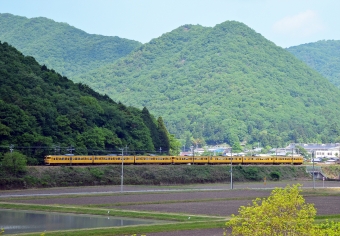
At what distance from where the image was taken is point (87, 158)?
293 ft

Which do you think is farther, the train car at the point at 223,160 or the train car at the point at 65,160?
the train car at the point at 223,160

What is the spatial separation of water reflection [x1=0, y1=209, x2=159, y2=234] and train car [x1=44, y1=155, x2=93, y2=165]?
100 ft

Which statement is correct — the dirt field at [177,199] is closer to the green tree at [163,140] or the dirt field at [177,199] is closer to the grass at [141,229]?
the grass at [141,229]

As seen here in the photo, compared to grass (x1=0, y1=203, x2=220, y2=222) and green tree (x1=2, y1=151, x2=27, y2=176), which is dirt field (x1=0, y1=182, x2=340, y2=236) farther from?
green tree (x1=2, y1=151, x2=27, y2=176)

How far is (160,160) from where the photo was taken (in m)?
98.8

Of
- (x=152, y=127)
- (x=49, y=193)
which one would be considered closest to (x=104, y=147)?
(x=152, y=127)

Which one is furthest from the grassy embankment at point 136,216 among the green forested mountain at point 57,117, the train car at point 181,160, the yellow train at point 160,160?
A: the train car at point 181,160

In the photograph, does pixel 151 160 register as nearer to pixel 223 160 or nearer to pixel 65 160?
pixel 223 160

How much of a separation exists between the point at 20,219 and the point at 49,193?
22.4 meters

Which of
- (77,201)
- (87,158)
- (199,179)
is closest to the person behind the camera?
Answer: (77,201)

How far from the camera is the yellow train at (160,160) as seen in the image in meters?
86.0

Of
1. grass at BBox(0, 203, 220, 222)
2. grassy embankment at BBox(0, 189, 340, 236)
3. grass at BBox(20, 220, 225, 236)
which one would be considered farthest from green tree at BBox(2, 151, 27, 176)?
grass at BBox(20, 220, 225, 236)

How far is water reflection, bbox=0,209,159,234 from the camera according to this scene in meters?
44.3

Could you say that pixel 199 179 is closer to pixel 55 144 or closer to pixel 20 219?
pixel 55 144
